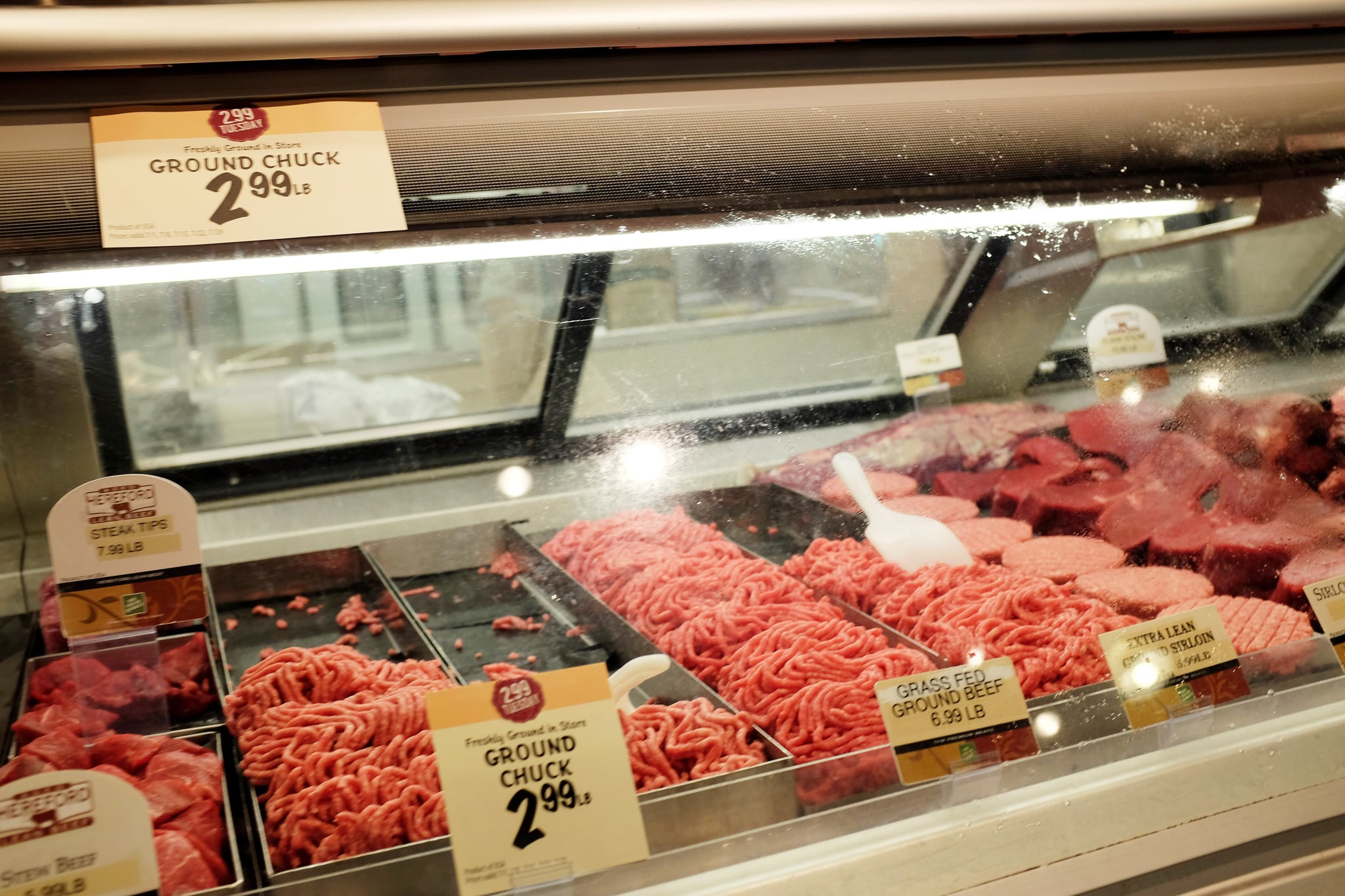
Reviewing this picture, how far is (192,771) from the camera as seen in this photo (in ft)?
4.12

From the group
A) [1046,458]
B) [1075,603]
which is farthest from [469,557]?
[1046,458]

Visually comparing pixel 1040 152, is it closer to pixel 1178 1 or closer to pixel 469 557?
pixel 1178 1

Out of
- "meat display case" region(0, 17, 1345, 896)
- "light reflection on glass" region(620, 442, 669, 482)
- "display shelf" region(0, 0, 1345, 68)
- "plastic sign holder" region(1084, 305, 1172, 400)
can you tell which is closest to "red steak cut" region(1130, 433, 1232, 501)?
"meat display case" region(0, 17, 1345, 896)

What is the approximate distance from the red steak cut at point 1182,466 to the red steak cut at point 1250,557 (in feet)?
0.56

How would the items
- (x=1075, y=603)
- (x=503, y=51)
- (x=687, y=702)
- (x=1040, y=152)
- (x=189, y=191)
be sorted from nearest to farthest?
(x=189, y=191) < (x=503, y=51) < (x=687, y=702) < (x=1075, y=603) < (x=1040, y=152)

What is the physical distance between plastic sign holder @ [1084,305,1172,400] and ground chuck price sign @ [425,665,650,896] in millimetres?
1389

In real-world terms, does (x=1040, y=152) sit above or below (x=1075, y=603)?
above

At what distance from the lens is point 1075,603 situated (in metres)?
1.66

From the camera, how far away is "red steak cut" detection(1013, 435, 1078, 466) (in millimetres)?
2123

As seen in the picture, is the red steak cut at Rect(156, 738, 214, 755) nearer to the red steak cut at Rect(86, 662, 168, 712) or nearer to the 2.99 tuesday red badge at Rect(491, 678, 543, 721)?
the red steak cut at Rect(86, 662, 168, 712)

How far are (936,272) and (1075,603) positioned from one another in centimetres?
72

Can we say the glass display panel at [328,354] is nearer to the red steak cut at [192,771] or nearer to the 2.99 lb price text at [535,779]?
the red steak cut at [192,771]

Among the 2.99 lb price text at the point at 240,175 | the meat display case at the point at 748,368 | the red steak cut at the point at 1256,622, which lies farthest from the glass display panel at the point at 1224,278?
the 2.99 lb price text at the point at 240,175

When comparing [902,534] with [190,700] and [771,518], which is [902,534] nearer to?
[771,518]
